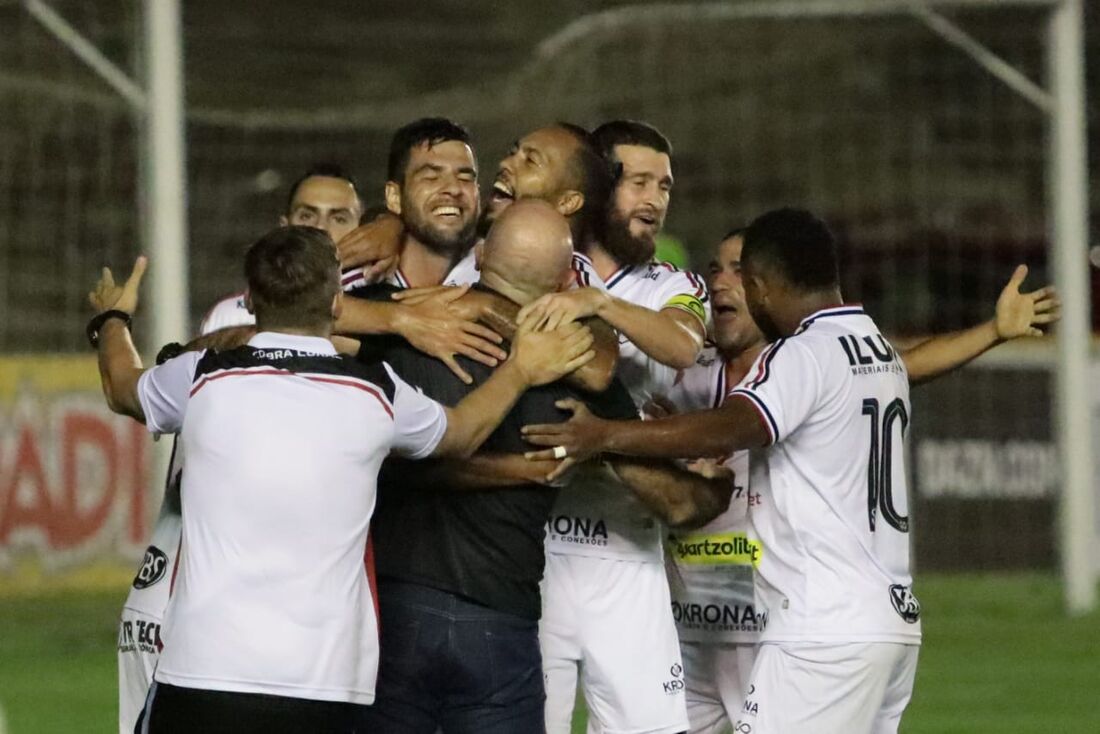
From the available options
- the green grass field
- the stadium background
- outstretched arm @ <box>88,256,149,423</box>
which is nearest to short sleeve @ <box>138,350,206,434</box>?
outstretched arm @ <box>88,256,149,423</box>

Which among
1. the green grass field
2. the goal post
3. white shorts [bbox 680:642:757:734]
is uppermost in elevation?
the goal post

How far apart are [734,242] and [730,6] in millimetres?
7778

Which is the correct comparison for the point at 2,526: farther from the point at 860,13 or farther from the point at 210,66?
the point at 860,13

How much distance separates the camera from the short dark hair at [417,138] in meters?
6.33

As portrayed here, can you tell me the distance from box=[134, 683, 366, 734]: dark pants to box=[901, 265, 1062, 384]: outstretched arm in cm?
245

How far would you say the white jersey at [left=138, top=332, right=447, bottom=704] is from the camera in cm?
502

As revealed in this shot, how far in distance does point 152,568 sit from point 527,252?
1618 mm

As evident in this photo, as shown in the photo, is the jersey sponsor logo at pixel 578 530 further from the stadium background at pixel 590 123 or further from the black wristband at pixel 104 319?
the stadium background at pixel 590 123

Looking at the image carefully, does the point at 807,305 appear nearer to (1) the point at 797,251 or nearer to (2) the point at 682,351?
(1) the point at 797,251

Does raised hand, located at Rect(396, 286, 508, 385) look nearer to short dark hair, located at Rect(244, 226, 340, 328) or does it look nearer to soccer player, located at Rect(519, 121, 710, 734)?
short dark hair, located at Rect(244, 226, 340, 328)

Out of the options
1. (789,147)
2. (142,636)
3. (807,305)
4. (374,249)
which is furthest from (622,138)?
(789,147)

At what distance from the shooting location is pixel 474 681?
546 centimetres

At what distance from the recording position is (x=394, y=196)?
21.1 ft

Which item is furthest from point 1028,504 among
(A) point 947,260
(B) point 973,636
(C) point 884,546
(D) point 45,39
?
(C) point 884,546
